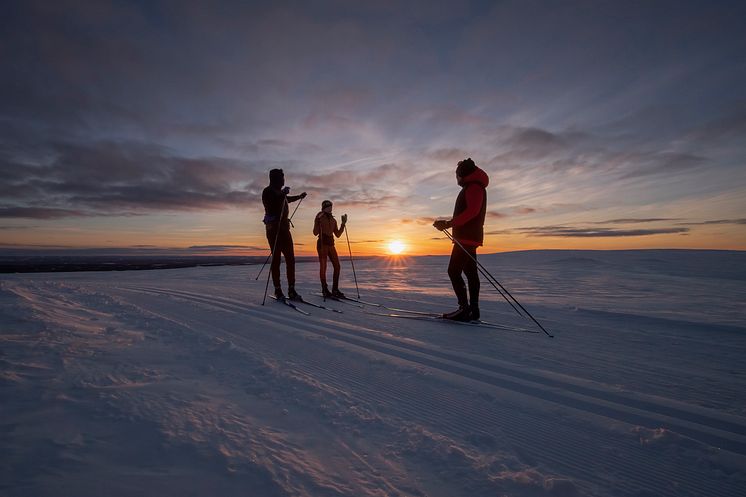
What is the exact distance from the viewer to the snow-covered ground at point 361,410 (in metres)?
1.52

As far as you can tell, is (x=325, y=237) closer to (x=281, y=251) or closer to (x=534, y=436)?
(x=281, y=251)

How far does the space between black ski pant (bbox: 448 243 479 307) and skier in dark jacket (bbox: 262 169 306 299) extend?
3.32m

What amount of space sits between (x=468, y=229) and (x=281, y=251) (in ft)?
13.1

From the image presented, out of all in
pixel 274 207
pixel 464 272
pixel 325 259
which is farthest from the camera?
pixel 325 259

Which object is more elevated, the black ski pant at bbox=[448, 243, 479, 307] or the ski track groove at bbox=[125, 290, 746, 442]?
the black ski pant at bbox=[448, 243, 479, 307]

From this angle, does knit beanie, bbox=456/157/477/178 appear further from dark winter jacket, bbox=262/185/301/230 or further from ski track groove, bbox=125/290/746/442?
dark winter jacket, bbox=262/185/301/230

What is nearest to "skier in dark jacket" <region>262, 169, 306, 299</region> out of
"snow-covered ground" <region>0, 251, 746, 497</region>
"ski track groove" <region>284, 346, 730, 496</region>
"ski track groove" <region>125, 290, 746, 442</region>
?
"snow-covered ground" <region>0, 251, 746, 497</region>

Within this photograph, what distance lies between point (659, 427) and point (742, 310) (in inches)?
213

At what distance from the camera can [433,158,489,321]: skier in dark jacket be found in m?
5.29

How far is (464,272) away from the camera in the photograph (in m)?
5.22

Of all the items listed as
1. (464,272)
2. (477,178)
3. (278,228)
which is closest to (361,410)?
(464,272)

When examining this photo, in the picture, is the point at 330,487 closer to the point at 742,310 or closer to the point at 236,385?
the point at 236,385

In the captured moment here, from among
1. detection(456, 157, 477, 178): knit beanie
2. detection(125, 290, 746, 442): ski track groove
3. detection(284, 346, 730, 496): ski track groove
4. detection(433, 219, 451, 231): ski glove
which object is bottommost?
detection(284, 346, 730, 496): ski track groove

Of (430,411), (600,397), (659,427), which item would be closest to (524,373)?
(600,397)
